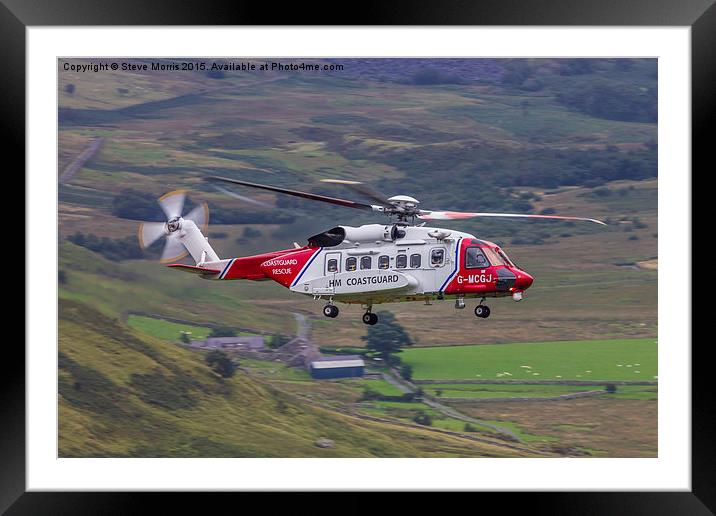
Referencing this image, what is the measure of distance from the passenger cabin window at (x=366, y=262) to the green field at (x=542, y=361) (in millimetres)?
43113

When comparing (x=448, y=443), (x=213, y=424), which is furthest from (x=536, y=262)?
(x=213, y=424)

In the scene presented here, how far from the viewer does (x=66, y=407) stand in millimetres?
61344

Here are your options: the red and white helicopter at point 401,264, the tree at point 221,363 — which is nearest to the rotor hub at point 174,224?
the red and white helicopter at point 401,264

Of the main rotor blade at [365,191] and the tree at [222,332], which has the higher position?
the tree at [222,332]

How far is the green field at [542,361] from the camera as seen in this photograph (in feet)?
230

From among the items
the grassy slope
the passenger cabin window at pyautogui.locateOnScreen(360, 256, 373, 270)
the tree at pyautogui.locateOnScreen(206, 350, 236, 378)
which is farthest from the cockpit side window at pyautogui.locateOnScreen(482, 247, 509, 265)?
the tree at pyautogui.locateOnScreen(206, 350, 236, 378)

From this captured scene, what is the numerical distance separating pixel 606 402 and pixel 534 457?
10118mm

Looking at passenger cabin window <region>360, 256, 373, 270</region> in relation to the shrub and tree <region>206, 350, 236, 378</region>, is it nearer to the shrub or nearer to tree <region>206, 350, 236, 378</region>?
the shrub

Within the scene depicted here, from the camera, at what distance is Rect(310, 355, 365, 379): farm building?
69562mm

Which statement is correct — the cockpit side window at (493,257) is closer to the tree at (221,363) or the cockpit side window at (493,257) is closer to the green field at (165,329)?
the green field at (165,329)

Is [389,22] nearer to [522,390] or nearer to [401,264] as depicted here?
[401,264]

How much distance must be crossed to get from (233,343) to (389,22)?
53367 millimetres

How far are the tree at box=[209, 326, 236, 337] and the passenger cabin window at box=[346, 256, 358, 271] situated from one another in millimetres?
45135
